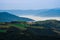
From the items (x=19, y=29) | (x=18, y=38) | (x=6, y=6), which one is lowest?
(x=18, y=38)

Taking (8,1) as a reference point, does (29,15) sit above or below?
below

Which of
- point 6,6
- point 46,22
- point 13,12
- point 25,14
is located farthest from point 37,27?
point 6,6

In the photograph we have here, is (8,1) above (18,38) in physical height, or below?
above

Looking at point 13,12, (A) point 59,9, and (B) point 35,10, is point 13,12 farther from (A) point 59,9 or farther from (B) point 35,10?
(A) point 59,9

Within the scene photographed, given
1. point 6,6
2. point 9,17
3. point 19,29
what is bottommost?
point 19,29

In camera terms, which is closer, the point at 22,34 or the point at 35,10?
the point at 22,34

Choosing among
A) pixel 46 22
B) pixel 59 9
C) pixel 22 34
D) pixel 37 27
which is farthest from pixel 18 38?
pixel 59 9

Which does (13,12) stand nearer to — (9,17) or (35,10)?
(9,17)

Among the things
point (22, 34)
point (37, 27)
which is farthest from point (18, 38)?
point (37, 27)

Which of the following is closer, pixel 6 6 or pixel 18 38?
pixel 18 38
